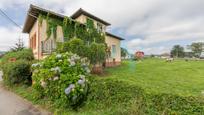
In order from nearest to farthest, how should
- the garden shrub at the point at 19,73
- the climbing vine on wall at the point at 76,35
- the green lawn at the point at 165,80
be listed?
the green lawn at the point at 165,80 → the garden shrub at the point at 19,73 → the climbing vine on wall at the point at 76,35

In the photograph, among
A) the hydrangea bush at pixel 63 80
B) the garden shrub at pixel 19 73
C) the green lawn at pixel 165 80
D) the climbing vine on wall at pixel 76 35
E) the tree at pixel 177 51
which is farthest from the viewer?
the tree at pixel 177 51

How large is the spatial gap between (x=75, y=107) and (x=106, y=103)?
46.5 inches

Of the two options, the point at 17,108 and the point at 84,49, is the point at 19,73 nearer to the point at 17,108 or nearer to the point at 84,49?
the point at 17,108

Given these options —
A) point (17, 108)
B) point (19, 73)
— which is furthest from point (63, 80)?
point (19, 73)

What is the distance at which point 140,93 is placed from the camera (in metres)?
4.41

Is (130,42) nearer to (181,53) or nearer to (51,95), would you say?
(51,95)

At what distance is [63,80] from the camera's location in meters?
5.62

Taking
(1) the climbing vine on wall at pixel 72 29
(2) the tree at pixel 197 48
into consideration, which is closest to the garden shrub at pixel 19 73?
(1) the climbing vine on wall at pixel 72 29

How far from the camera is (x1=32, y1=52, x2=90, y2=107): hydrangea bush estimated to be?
537cm

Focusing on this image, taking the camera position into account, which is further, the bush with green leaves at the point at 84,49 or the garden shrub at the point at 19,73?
the bush with green leaves at the point at 84,49

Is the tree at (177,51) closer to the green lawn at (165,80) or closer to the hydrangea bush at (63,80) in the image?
the green lawn at (165,80)

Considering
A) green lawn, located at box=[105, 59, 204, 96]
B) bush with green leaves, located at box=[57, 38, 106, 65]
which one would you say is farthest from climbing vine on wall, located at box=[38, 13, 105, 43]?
green lawn, located at box=[105, 59, 204, 96]

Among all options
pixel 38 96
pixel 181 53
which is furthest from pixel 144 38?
pixel 181 53

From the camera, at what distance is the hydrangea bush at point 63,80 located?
17.6 feet
